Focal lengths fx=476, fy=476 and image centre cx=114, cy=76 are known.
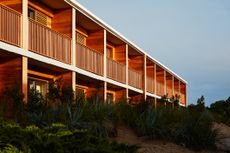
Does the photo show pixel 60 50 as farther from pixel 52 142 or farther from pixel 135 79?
pixel 52 142

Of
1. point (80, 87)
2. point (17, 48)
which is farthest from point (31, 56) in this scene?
point (80, 87)

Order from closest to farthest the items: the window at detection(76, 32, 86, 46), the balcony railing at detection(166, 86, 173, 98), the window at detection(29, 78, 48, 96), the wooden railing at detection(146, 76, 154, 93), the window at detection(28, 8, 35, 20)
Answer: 1. the window at detection(29, 78, 48, 96)
2. the window at detection(28, 8, 35, 20)
3. the window at detection(76, 32, 86, 46)
4. the wooden railing at detection(146, 76, 154, 93)
5. the balcony railing at detection(166, 86, 173, 98)

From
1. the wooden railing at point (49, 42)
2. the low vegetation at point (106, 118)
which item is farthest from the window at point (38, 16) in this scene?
the low vegetation at point (106, 118)

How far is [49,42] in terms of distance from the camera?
19.1 m

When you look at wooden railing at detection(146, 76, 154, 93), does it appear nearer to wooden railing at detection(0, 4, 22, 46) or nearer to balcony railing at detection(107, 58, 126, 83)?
balcony railing at detection(107, 58, 126, 83)

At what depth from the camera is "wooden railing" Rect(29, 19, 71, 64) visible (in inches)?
699

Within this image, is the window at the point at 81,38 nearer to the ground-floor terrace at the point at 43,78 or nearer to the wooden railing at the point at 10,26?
the ground-floor terrace at the point at 43,78

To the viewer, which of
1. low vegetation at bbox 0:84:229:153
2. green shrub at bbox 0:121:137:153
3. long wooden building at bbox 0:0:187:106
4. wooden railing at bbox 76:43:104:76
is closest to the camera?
green shrub at bbox 0:121:137:153

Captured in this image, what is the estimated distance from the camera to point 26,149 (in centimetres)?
605

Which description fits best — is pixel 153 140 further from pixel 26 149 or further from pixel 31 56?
pixel 26 149

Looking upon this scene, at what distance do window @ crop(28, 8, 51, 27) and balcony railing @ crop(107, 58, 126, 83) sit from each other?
18.9 feet

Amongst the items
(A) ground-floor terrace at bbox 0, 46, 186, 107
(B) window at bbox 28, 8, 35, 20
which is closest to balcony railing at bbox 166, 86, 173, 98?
(A) ground-floor terrace at bbox 0, 46, 186, 107

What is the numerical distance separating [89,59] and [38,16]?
3.69m

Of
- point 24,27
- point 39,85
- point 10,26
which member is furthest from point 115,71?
point 10,26
